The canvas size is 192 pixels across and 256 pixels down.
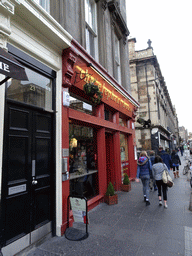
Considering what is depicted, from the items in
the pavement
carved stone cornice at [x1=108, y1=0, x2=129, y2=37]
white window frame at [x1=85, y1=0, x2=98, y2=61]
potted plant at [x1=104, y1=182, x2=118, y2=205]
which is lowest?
the pavement

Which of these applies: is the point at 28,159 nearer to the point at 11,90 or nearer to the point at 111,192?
the point at 11,90

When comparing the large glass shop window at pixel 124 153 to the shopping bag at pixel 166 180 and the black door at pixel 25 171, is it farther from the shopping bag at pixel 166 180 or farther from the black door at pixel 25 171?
the black door at pixel 25 171

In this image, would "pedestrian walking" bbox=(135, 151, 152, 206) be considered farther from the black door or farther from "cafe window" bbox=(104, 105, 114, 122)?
the black door

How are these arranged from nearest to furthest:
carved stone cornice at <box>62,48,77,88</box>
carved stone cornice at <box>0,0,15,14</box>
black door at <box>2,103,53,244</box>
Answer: carved stone cornice at <box>0,0,15,14</box> → black door at <box>2,103,53,244</box> → carved stone cornice at <box>62,48,77,88</box>

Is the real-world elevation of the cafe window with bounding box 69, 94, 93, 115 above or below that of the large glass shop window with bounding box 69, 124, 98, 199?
above

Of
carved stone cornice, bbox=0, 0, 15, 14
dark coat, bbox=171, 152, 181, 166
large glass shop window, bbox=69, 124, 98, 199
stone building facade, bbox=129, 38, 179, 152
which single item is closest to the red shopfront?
large glass shop window, bbox=69, 124, 98, 199

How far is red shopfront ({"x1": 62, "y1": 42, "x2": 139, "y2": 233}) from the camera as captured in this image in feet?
15.6

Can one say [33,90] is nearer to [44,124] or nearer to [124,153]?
[44,124]

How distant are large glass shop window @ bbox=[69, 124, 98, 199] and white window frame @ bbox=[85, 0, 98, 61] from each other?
11.6 feet

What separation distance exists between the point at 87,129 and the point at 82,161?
1.20 metres

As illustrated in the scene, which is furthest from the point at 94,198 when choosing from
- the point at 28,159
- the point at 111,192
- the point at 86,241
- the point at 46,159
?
the point at 28,159

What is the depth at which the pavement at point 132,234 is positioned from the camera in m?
3.25

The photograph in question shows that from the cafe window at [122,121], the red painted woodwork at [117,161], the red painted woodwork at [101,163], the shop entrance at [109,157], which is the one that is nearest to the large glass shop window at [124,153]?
the cafe window at [122,121]

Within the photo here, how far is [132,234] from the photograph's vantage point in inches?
152
